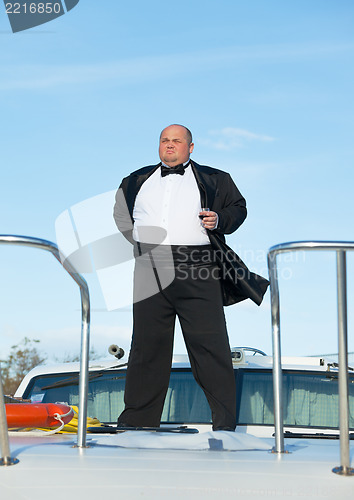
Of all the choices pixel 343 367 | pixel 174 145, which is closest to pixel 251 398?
pixel 174 145

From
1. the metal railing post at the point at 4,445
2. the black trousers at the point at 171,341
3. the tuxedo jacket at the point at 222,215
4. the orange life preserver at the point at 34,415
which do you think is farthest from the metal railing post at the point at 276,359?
the orange life preserver at the point at 34,415

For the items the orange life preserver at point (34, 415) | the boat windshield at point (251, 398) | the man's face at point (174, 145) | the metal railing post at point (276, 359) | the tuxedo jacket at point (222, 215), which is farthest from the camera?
the boat windshield at point (251, 398)

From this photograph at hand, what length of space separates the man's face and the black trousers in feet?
2.08

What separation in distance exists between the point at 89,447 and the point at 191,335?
893mm

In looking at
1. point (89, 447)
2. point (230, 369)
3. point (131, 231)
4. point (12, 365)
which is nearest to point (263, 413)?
point (230, 369)

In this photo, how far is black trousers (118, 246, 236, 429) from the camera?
3729mm

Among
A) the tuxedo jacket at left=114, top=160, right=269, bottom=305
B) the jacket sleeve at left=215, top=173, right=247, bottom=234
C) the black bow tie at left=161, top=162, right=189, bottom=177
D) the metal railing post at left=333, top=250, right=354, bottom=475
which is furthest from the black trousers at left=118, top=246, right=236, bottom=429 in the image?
the metal railing post at left=333, top=250, right=354, bottom=475

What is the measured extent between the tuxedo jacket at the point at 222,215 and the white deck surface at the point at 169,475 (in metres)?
1.11

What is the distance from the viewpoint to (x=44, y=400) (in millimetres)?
5754

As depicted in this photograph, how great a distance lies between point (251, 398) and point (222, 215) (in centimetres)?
166

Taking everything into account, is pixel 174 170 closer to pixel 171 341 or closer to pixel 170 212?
pixel 170 212

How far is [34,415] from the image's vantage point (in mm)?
3713

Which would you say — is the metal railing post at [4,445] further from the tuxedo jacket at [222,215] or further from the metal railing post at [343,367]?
the tuxedo jacket at [222,215]

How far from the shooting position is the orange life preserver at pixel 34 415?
145 inches
